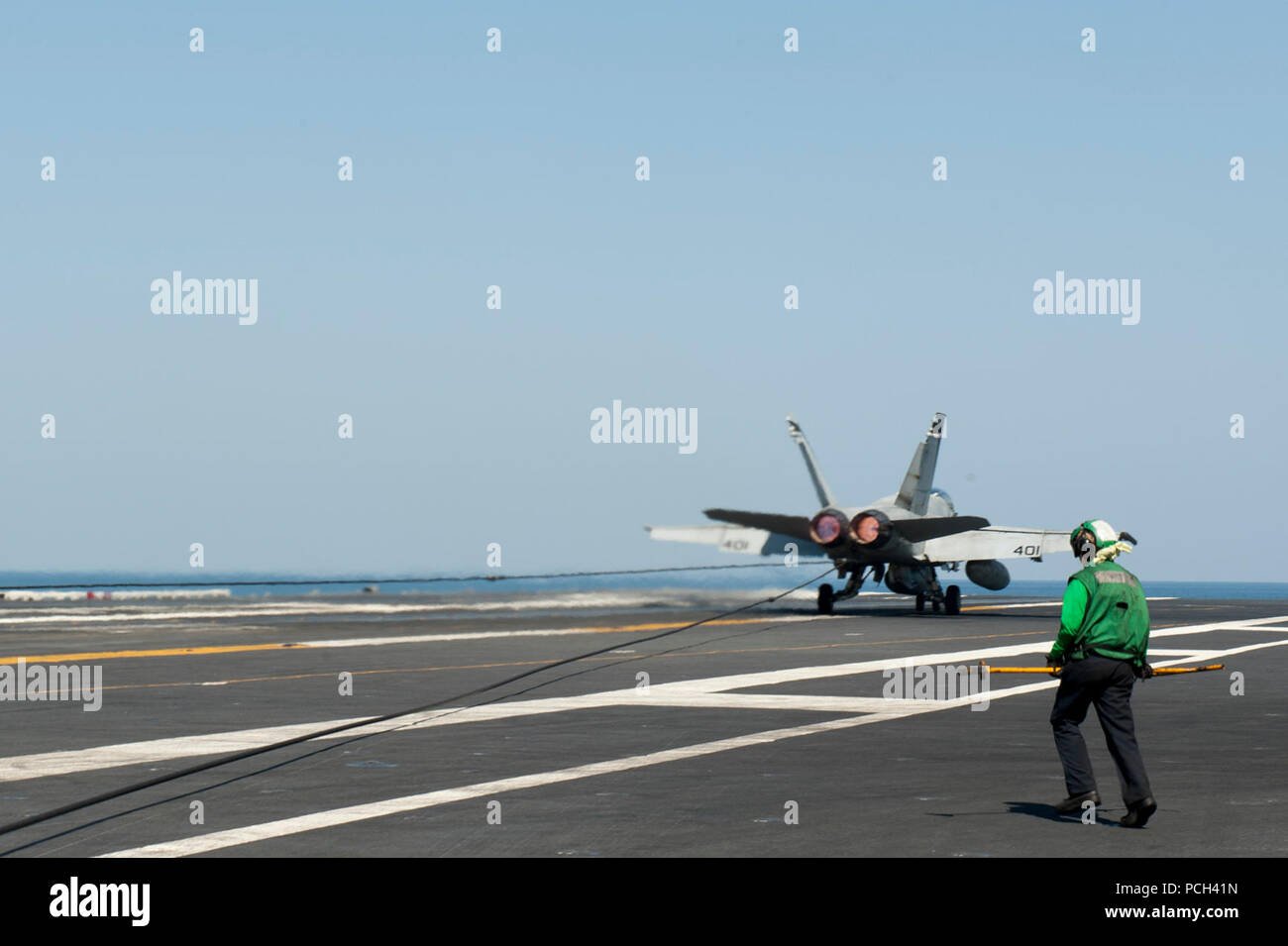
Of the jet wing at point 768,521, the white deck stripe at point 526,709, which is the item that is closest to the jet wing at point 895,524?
the jet wing at point 768,521

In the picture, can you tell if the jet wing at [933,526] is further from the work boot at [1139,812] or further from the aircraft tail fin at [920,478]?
the work boot at [1139,812]

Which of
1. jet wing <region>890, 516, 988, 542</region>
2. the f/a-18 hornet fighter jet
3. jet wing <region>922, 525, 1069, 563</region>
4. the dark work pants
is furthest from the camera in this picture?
jet wing <region>922, 525, 1069, 563</region>

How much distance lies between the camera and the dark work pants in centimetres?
1067

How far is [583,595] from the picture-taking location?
6312cm

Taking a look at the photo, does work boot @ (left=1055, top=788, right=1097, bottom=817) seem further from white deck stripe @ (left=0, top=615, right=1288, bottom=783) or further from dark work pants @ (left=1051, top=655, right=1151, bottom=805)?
white deck stripe @ (left=0, top=615, right=1288, bottom=783)

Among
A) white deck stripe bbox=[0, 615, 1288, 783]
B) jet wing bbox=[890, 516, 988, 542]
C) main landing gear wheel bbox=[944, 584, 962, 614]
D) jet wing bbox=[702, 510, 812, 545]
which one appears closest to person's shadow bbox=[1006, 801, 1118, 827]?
white deck stripe bbox=[0, 615, 1288, 783]

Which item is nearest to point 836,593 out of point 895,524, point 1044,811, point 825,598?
point 825,598

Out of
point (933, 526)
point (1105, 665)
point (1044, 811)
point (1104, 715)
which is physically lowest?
point (1044, 811)

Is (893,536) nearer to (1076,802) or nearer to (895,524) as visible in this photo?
(895,524)

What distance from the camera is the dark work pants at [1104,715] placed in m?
10.7

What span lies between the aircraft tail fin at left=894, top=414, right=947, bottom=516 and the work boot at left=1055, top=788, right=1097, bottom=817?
116ft

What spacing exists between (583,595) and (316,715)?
45.0 meters

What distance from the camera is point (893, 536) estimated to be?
4472cm

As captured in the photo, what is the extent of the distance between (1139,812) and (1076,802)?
585mm
